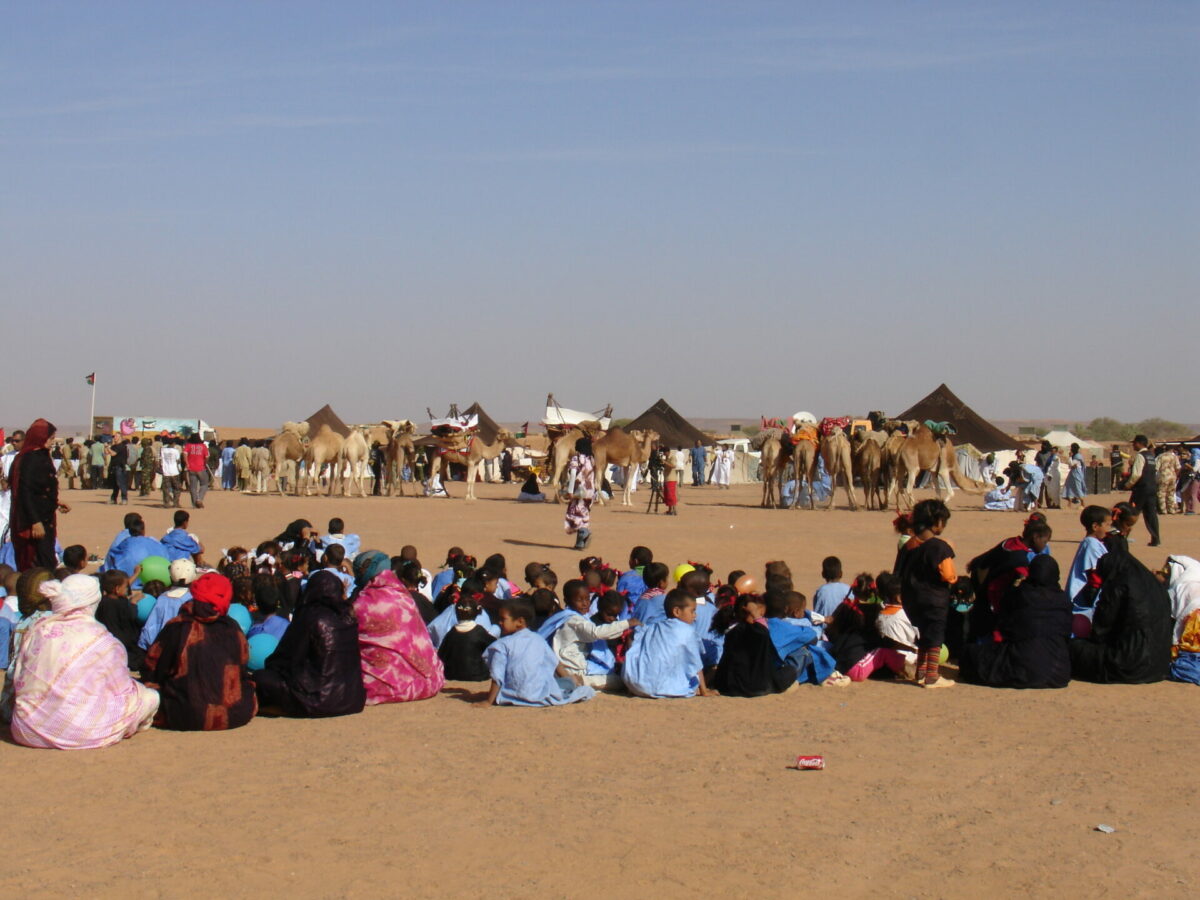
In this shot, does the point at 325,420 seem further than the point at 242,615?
Yes

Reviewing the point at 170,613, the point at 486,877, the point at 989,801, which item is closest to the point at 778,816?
the point at 989,801

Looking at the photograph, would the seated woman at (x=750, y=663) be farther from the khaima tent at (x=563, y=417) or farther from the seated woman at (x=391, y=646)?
the khaima tent at (x=563, y=417)

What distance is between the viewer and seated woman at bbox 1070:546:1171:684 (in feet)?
28.6

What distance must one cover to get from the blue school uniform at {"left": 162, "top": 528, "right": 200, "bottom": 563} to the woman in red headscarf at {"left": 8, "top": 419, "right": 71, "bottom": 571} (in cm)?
100

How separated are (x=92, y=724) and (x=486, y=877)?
9.70 ft

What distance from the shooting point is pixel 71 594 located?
285 inches

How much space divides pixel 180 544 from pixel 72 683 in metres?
5.06

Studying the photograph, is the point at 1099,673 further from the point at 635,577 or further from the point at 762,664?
the point at 635,577

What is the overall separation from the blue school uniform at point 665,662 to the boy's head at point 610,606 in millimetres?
451

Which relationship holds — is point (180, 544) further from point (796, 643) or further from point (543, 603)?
point (796, 643)

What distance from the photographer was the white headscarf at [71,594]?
719cm

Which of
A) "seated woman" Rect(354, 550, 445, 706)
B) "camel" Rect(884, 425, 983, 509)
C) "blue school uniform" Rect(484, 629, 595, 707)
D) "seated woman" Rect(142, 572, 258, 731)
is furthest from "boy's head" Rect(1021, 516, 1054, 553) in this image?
"camel" Rect(884, 425, 983, 509)

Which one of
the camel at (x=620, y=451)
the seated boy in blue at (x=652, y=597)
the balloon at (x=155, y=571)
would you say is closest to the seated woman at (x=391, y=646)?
the seated boy in blue at (x=652, y=597)

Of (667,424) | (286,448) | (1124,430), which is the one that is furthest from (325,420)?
(1124,430)
